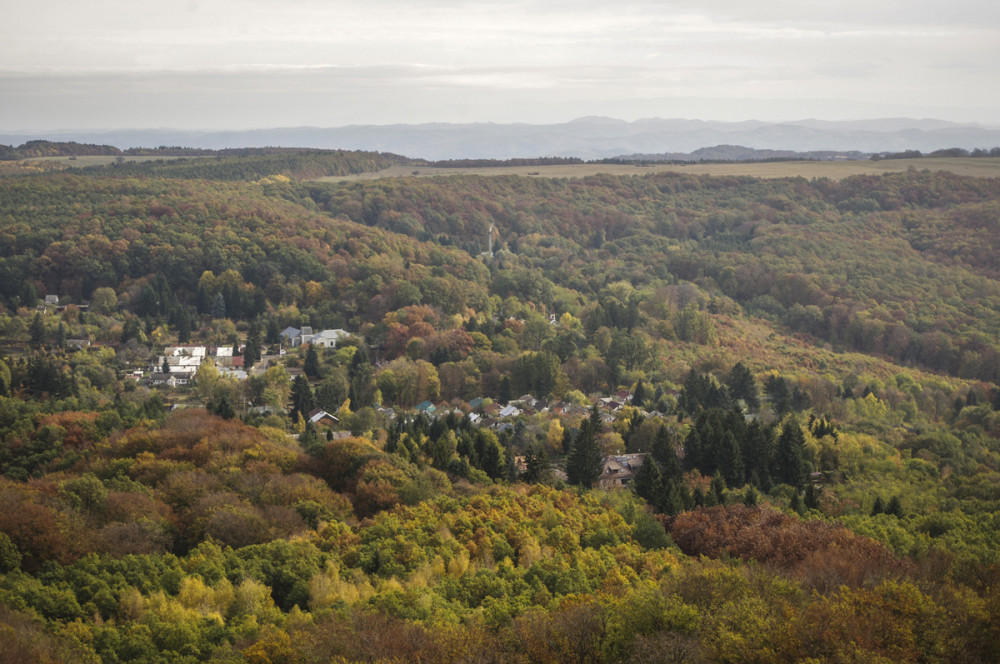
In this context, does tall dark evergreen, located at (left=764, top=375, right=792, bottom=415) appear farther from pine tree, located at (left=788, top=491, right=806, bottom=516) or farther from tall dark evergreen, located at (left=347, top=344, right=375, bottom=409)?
tall dark evergreen, located at (left=347, top=344, right=375, bottom=409)

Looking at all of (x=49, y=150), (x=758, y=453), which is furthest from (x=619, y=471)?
(x=49, y=150)

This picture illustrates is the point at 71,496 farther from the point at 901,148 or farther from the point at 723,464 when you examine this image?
the point at 901,148

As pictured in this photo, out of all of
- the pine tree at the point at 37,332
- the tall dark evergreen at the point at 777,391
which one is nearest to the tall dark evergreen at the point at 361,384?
the pine tree at the point at 37,332

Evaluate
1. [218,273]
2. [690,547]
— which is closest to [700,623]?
[690,547]

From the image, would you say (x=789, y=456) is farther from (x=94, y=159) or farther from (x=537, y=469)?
(x=94, y=159)

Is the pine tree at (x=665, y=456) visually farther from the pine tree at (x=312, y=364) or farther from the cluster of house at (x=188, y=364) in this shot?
the cluster of house at (x=188, y=364)

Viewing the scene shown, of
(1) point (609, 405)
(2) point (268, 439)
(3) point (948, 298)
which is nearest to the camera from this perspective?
(2) point (268, 439)
